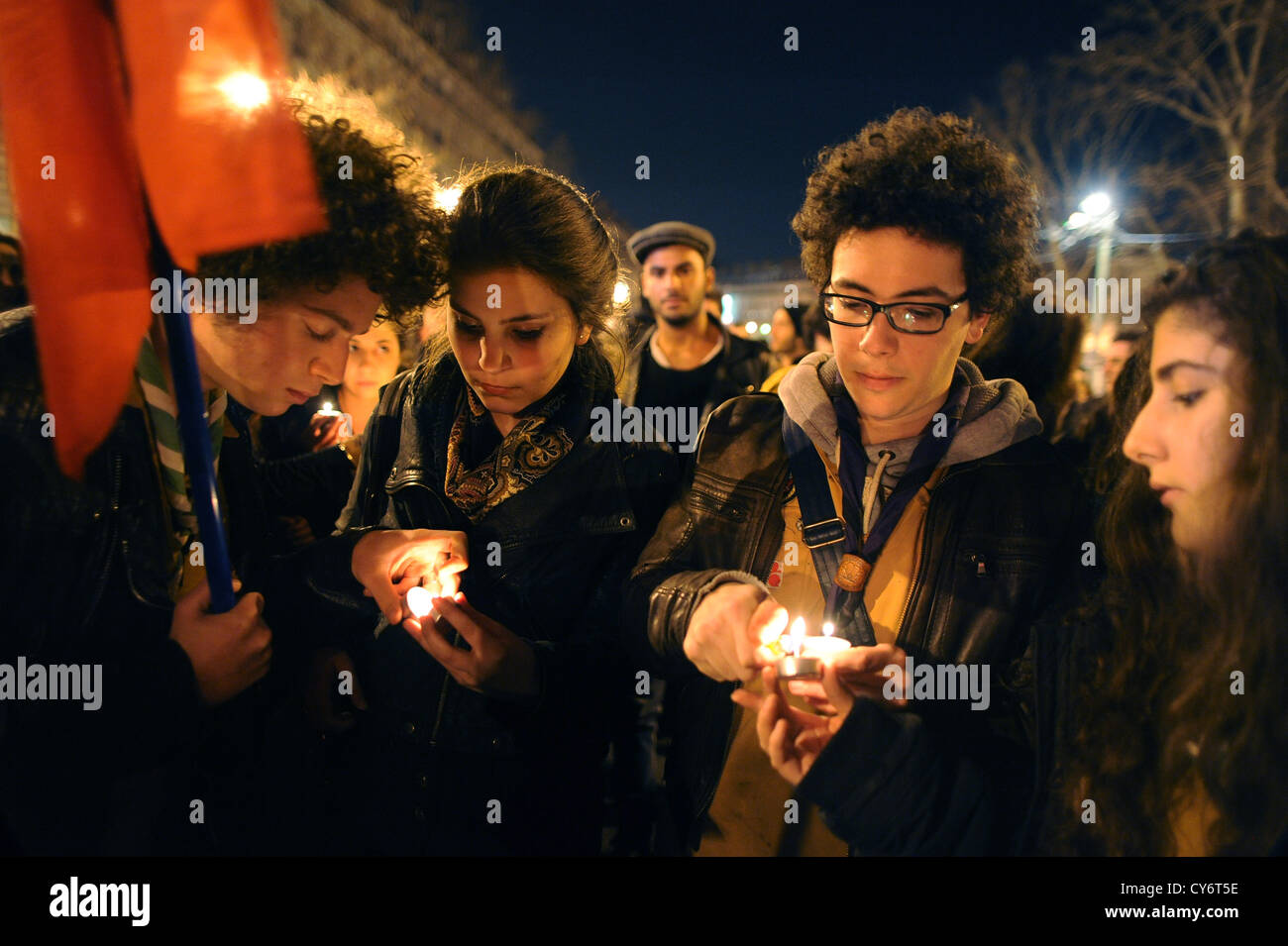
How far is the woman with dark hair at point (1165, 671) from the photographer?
170cm

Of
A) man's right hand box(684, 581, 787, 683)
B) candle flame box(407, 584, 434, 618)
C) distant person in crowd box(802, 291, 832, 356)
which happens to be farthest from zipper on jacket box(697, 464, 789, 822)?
distant person in crowd box(802, 291, 832, 356)

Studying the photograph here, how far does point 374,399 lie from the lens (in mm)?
2766

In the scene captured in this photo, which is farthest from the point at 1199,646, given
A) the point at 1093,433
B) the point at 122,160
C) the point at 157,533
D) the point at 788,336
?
the point at 788,336

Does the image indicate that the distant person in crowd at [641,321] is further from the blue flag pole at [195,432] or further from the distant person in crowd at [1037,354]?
the blue flag pole at [195,432]

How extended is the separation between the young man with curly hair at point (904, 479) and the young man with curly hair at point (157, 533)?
1163mm

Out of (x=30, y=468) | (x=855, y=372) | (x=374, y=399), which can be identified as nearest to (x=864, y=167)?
(x=855, y=372)

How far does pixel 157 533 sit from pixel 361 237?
99cm

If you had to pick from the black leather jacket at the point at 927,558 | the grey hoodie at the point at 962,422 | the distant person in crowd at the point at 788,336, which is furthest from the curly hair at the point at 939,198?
the distant person in crowd at the point at 788,336

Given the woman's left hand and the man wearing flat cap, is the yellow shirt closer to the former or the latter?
the woman's left hand

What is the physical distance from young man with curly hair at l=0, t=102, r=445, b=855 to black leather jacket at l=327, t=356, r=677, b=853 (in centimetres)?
37

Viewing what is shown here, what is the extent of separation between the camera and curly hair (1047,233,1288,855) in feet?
5.59

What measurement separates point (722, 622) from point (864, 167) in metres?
1.23

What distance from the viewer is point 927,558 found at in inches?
71.7

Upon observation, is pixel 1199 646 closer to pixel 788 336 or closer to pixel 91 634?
pixel 91 634
